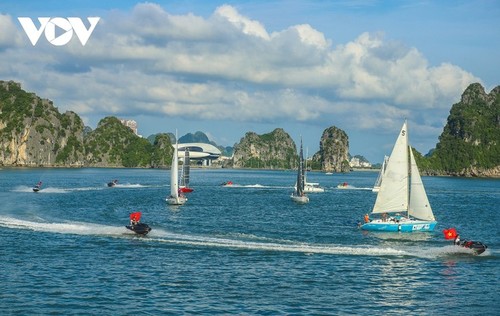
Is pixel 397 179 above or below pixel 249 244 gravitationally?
above

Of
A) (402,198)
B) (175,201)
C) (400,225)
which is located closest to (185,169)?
(175,201)

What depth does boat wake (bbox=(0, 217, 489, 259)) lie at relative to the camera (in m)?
58.5

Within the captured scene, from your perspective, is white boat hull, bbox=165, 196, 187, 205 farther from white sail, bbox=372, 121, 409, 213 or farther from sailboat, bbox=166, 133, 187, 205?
white sail, bbox=372, 121, 409, 213

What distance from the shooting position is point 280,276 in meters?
47.2

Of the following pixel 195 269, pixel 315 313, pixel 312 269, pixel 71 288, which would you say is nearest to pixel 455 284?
pixel 312 269

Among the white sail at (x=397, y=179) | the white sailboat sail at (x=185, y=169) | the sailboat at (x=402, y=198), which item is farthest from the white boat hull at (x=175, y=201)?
the white sail at (x=397, y=179)

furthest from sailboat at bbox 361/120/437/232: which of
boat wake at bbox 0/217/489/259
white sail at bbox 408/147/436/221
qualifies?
boat wake at bbox 0/217/489/259

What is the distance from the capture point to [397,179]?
254 ft

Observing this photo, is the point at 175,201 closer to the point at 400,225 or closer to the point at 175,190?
the point at 175,190

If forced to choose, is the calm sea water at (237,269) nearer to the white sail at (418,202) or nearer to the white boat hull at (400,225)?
the white boat hull at (400,225)

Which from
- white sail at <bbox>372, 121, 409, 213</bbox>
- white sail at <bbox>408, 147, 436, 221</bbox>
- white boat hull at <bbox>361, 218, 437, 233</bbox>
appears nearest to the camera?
white boat hull at <bbox>361, 218, 437, 233</bbox>

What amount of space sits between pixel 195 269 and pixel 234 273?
3.20 m

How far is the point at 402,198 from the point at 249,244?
2441cm

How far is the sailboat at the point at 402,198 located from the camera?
75.8m
